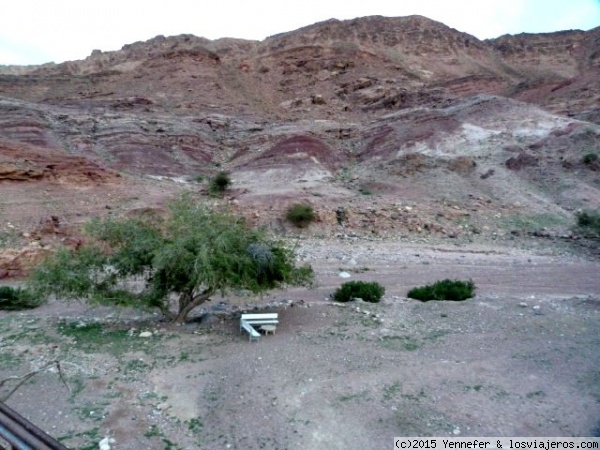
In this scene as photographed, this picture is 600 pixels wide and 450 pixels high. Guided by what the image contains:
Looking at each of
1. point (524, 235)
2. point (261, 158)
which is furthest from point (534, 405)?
point (261, 158)

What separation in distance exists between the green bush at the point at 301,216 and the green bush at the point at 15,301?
11738mm

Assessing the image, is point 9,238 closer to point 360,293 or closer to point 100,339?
point 100,339

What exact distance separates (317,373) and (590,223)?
56.3 feet

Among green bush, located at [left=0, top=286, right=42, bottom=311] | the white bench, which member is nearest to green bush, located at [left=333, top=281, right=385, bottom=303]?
the white bench

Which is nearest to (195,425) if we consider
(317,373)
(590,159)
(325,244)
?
(317,373)

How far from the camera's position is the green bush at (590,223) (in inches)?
767

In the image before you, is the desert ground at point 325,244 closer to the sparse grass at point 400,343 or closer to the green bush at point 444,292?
the sparse grass at point 400,343

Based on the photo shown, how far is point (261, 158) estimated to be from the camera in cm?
3262

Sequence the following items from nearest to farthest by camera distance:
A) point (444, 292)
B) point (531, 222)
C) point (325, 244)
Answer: point (444, 292) < point (325, 244) < point (531, 222)

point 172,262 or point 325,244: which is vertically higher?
point 172,262

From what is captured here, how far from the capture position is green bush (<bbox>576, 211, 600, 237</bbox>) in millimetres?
19484

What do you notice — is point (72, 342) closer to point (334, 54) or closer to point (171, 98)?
point (171, 98)

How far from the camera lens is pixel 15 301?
464 inches

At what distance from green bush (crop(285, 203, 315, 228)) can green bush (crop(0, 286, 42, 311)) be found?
1174 cm
